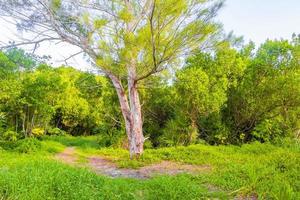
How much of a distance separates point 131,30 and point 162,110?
17.0ft

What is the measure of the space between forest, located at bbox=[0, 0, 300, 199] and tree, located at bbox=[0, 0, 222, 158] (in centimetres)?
3

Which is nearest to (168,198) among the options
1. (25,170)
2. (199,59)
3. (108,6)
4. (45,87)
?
(25,170)

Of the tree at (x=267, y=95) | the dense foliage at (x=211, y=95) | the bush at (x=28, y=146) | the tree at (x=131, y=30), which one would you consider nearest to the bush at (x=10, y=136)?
the dense foliage at (x=211, y=95)

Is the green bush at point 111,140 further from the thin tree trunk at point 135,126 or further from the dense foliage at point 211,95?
the thin tree trunk at point 135,126

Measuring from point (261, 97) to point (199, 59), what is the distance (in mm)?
2421

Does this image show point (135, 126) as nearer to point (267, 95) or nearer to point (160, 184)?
point (160, 184)

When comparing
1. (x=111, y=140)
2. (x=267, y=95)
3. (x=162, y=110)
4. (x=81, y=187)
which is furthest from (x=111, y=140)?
(x=81, y=187)

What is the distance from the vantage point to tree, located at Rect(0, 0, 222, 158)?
6773 mm

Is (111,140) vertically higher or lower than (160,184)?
higher

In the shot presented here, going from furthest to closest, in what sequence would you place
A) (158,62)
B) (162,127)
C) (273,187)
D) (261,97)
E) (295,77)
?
1. (162,127)
2. (261,97)
3. (295,77)
4. (158,62)
5. (273,187)

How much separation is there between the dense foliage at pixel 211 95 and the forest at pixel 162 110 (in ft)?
0.12

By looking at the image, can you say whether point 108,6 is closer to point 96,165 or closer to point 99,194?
point 96,165

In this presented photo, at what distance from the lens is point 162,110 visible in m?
12.4

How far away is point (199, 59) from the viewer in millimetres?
10766
